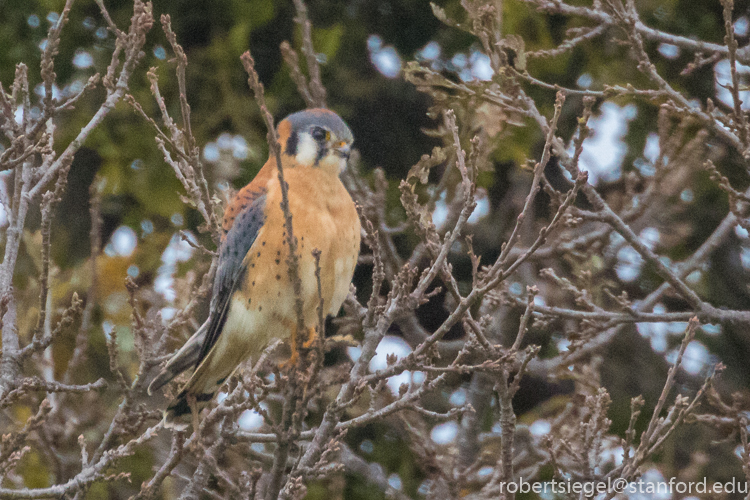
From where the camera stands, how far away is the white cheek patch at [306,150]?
9.21 feet

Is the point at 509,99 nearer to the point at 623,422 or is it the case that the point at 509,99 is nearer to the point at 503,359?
the point at 503,359

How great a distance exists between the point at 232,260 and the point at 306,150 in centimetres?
46

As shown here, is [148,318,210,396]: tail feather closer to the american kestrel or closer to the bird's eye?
the american kestrel

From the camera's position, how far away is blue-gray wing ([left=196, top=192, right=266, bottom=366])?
274cm

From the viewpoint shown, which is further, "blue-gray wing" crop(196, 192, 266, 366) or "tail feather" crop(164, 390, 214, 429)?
"blue-gray wing" crop(196, 192, 266, 366)

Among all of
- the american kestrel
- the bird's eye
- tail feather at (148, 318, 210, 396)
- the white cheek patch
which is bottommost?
tail feather at (148, 318, 210, 396)

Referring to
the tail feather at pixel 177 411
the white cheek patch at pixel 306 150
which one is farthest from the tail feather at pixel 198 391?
the white cheek patch at pixel 306 150

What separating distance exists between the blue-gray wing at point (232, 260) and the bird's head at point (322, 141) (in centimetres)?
21

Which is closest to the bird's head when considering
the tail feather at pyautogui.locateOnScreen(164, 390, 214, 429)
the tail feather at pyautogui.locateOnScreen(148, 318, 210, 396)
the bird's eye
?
the bird's eye

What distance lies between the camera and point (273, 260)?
273 cm

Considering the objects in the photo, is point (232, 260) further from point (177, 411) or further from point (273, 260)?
point (177, 411)

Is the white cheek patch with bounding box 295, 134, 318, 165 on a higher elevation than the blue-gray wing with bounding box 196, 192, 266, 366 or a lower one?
higher

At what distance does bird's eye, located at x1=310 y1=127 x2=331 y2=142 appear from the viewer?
9.21 ft

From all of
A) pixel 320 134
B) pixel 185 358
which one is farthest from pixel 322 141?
pixel 185 358
